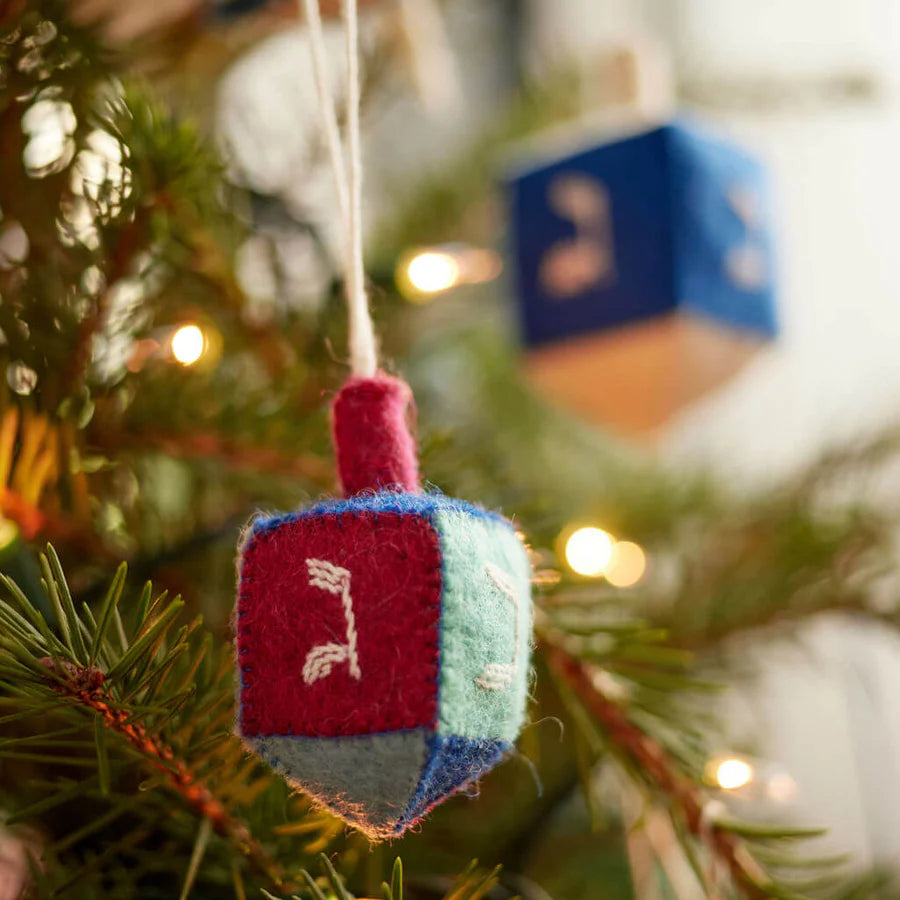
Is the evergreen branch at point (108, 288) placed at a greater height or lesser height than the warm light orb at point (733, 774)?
greater

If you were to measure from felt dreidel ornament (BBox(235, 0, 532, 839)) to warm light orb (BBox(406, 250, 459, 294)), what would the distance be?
19 cm

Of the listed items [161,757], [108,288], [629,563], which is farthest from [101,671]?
[629,563]

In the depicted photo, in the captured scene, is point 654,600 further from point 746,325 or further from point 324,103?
point 324,103

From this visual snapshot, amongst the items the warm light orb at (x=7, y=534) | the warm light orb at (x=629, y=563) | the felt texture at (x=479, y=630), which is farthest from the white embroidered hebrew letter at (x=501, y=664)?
the warm light orb at (x=629, y=563)

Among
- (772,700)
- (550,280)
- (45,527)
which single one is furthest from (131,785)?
(772,700)

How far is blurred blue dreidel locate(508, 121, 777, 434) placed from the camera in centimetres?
50

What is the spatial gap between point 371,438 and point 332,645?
6 cm

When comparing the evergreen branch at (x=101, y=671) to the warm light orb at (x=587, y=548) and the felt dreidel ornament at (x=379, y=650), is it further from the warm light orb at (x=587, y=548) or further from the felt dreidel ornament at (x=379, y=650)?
the warm light orb at (x=587, y=548)

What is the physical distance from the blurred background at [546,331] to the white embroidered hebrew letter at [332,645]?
5cm

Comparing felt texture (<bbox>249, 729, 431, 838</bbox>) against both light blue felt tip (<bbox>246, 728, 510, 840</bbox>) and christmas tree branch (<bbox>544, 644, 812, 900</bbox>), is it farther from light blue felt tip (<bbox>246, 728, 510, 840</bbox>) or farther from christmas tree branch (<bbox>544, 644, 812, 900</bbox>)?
christmas tree branch (<bbox>544, 644, 812, 900</bbox>)

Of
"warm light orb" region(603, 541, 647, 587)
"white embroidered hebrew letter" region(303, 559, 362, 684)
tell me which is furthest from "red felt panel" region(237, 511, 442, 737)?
"warm light orb" region(603, 541, 647, 587)

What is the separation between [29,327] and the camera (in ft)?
0.88

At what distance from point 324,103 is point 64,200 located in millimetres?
113

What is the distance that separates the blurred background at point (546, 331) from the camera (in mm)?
277
